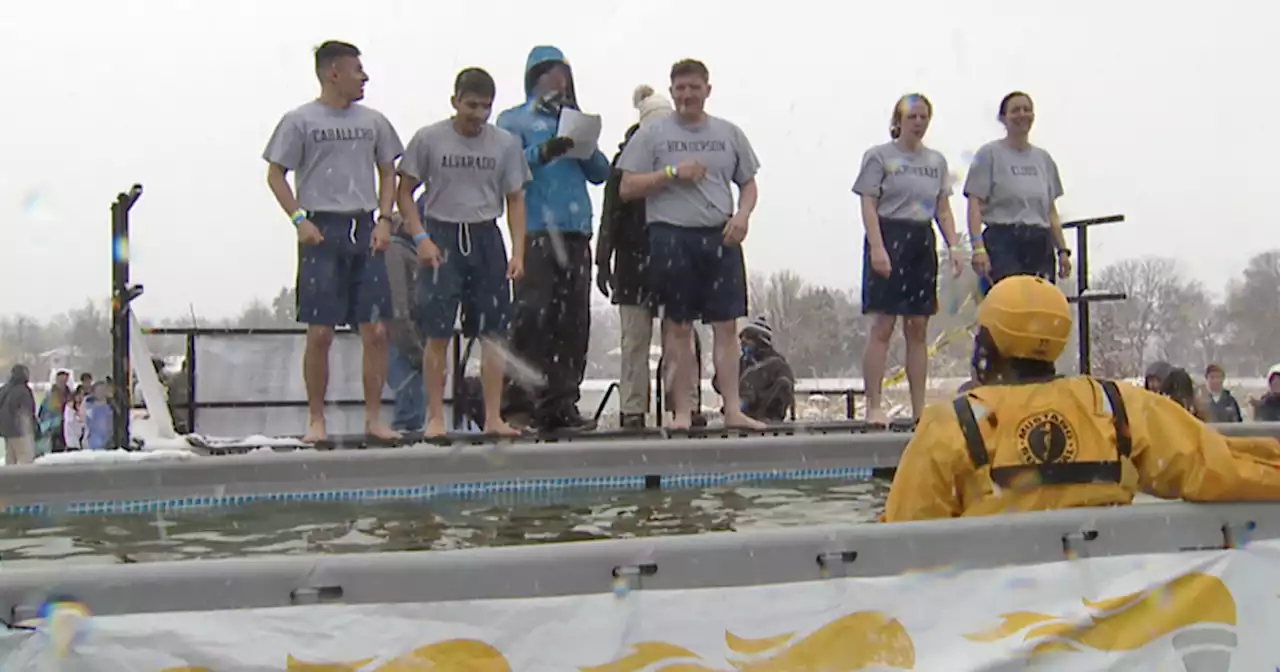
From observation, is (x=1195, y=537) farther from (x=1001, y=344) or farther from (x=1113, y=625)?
(x=1001, y=344)

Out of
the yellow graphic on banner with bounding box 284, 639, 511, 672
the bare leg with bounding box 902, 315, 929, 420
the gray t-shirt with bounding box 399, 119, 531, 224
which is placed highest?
the gray t-shirt with bounding box 399, 119, 531, 224

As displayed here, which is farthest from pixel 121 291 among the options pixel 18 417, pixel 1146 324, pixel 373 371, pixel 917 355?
pixel 1146 324

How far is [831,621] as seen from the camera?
9.39 feet

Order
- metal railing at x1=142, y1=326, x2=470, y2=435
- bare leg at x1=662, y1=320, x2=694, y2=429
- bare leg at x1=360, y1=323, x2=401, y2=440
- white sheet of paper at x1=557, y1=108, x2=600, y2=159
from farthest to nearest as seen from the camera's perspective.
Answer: metal railing at x1=142, y1=326, x2=470, y2=435, white sheet of paper at x1=557, y1=108, x2=600, y2=159, bare leg at x1=662, y1=320, x2=694, y2=429, bare leg at x1=360, y1=323, x2=401, y2=440

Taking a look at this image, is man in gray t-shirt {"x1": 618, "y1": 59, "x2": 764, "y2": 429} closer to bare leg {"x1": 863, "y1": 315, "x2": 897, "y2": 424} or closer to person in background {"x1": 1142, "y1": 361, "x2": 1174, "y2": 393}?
bare leg {"x1": 863, "y1": 315, "x2": 897, "y2": 424}

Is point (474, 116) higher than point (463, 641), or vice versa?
point (474, 116)

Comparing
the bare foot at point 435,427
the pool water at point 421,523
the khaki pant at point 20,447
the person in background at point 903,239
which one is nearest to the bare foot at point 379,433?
the bare foot at point 435,427

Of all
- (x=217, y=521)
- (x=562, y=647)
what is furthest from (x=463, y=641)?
(x=217, y=521)

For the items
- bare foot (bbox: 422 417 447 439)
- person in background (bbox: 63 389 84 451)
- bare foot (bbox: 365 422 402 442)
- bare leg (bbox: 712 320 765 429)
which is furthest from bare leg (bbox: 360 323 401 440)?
person in background (bbox: 63 389 84 451)

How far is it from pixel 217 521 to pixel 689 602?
2731 mm

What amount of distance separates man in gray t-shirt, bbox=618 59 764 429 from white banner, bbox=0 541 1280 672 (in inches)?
141

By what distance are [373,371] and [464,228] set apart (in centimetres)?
92

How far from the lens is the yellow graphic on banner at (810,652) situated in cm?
272

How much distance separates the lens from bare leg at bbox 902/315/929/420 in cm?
719
